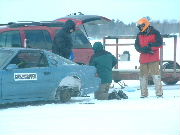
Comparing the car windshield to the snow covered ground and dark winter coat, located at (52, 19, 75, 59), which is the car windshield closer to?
the snow covered ground

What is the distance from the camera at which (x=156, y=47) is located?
11875 millimetres

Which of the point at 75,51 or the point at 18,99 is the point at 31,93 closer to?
the point at 18,99

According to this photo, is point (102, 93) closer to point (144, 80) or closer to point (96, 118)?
point (144, 80)

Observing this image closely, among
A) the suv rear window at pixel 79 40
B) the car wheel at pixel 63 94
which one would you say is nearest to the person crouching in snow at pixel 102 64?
the car wheel at pixel 63 94

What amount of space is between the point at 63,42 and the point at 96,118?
12.8 feet

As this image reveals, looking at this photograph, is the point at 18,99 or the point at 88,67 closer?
the point at 18,99

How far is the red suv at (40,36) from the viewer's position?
41.5 ft

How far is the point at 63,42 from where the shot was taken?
40.0 ft

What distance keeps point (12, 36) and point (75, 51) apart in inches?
64.6

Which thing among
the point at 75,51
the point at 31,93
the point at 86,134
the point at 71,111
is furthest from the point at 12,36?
the point at 86,134

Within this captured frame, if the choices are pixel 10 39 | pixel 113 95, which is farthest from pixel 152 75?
pixel 10 39

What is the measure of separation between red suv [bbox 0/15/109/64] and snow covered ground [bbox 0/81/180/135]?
222 centimetres

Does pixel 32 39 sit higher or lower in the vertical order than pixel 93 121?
higher

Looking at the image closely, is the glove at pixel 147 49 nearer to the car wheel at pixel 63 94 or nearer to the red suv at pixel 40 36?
the red suv at pixel 40 36
